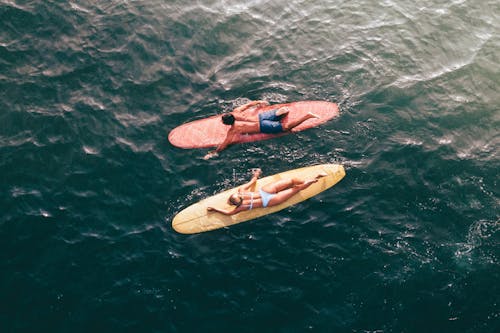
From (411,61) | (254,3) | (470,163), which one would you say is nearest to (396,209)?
(470,163)

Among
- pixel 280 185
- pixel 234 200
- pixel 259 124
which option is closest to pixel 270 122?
pixel 259 124

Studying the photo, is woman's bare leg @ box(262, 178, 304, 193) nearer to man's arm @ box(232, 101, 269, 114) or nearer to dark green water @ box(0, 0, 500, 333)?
dark green water @ box(0, 0, 500, 333)

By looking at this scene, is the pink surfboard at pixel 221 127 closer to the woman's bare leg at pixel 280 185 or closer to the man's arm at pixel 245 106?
the man's arm at pixel 245 106

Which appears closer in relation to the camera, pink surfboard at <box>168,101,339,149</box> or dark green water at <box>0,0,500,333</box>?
dark green water at <box>0,0,500,333</box>

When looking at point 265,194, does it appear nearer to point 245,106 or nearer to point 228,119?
point 228,119

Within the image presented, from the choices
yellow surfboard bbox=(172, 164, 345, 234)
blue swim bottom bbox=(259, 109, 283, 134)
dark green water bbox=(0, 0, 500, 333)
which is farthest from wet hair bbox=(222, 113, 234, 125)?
yellow surfboard bbox=(172, 164, 345, 234)
